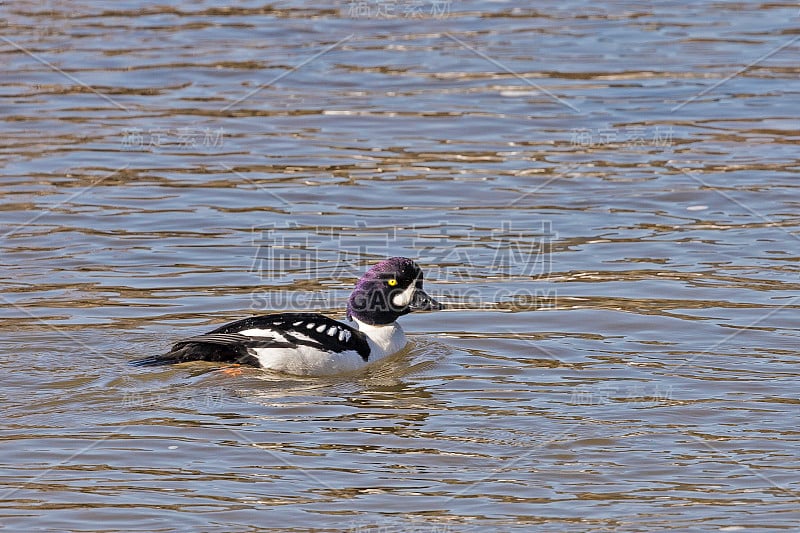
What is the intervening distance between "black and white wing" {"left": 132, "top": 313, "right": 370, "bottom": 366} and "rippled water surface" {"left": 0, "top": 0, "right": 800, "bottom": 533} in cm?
16

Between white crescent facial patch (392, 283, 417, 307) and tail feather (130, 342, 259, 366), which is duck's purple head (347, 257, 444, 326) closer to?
white crescent facial patch (392, 283, 417, 307)

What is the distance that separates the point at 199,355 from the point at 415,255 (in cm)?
333

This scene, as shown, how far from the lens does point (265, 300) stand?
11.8 m

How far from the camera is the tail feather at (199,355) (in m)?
9.96

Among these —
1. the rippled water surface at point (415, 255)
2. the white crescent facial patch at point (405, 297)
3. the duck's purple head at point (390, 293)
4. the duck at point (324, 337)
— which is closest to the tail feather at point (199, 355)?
the duck at point (324, 337)

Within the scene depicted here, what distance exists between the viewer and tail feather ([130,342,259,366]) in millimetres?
9961

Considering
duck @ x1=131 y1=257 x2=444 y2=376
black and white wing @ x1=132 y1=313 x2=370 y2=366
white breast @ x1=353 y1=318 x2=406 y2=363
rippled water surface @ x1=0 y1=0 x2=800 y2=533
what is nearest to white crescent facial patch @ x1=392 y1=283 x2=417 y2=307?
duck @ x1=131 y1=257 x2=444 y2=376

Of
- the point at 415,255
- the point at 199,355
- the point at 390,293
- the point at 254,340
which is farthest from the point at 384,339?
the point at 415,255

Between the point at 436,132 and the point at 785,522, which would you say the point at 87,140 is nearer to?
the point at 436,132

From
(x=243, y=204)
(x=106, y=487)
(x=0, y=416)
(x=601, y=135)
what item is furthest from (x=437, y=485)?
(x=601, y=135)

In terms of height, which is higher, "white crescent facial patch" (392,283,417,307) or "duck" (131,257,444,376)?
"white crescent facial patch" (392,283,417,307)

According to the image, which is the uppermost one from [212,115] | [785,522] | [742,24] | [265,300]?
[742,24]

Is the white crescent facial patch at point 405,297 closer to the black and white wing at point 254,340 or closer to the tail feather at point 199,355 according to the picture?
the black and white wing at point 254,340

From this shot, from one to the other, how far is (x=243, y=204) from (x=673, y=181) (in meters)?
4.55
